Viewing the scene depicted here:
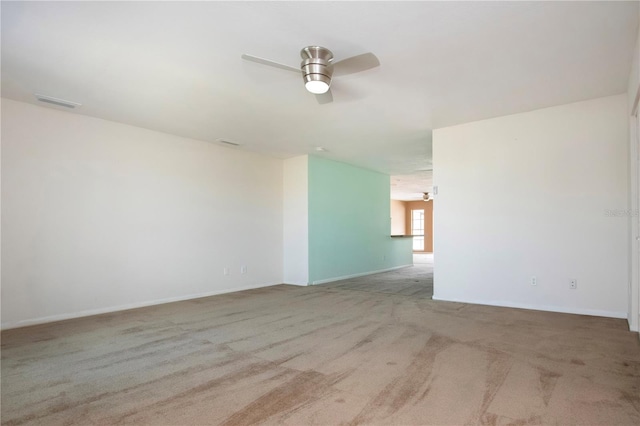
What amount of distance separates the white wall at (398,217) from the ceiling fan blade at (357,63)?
13280 millimetres

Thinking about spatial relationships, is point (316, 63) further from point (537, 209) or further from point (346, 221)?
point (346, 221)

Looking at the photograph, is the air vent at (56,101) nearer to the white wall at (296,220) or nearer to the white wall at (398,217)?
the white wall at (296,220)

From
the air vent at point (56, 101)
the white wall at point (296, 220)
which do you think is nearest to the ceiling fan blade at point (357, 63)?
the air vent at point (56, 101)

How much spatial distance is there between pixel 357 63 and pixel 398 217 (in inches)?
555

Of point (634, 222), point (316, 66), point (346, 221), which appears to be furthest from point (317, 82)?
point (346, 221)

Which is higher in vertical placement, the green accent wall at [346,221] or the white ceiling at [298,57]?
the white ceiling at [298,57]

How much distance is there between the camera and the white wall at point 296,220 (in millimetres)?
6570

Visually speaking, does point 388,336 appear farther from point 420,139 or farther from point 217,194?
point 217,194

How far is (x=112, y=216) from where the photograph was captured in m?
4.56

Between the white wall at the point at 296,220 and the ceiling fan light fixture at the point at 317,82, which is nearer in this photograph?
the ceiling fan light fixture at the point at 317,82

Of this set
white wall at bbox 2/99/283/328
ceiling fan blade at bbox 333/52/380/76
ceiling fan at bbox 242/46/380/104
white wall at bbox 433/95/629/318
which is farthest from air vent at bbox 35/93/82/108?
white wall at bbox 433/95/629/318

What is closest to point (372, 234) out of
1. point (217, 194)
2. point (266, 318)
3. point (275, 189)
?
point (275, 189)

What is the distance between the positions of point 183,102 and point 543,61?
3.61 m

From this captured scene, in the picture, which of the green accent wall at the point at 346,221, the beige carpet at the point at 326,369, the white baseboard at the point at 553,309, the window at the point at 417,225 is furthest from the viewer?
the window at the point at 417,225
